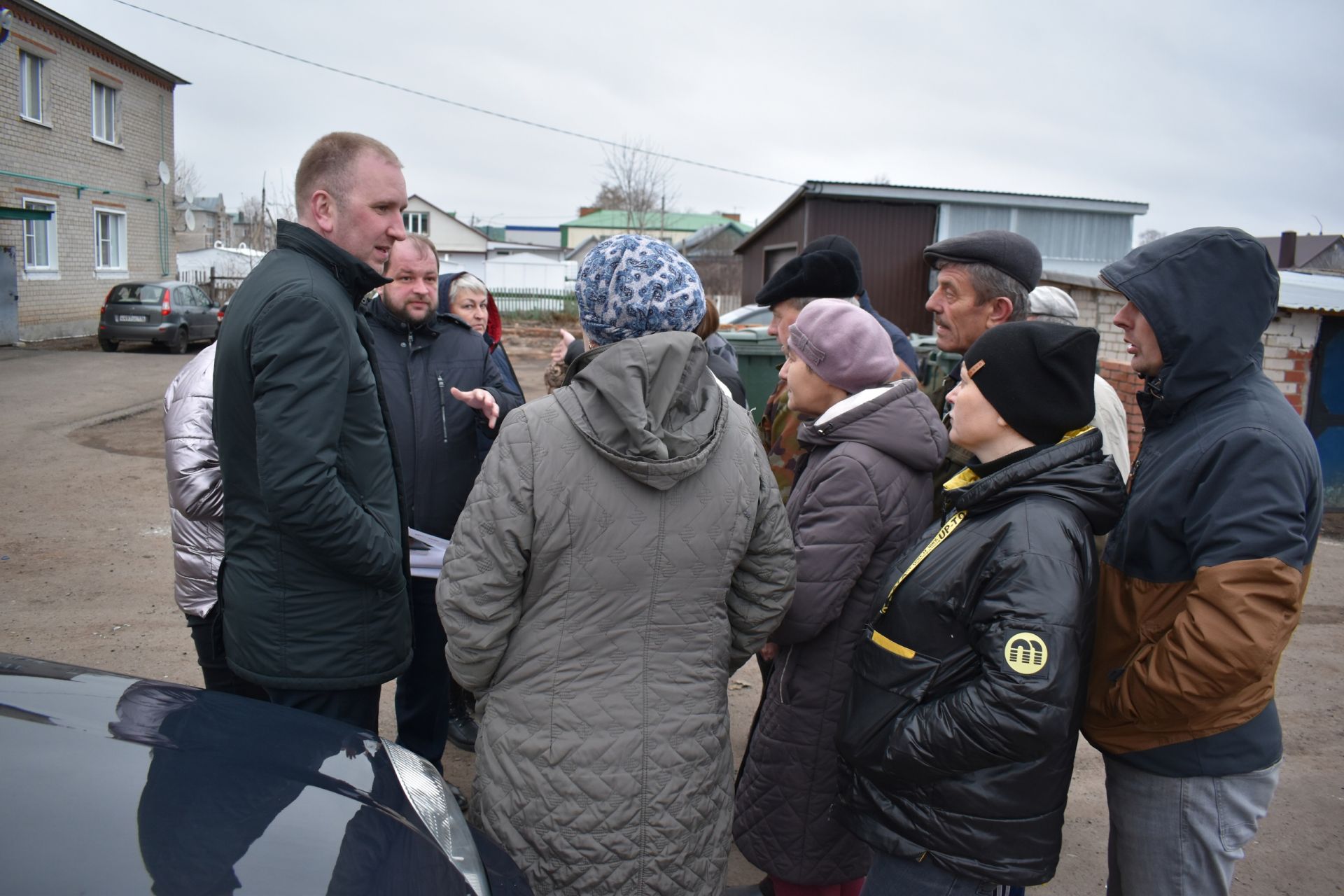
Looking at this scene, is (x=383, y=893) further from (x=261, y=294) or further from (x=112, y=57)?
(x=112, y=57)

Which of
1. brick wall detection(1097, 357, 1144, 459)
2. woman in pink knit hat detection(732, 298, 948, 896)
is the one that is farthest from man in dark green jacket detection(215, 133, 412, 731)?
brick wall detection(1097, 357, 1144, 459)

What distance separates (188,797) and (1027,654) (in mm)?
1560

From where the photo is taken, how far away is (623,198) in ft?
115

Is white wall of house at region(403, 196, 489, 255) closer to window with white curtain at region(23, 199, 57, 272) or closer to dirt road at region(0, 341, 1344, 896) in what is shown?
window with white curtain at region(23, 199, 57, 272)

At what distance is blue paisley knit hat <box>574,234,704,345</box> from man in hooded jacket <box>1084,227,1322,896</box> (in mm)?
1036

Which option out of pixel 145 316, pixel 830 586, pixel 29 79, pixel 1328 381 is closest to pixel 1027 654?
pixel 830 586

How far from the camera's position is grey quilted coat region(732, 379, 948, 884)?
2.19 meters

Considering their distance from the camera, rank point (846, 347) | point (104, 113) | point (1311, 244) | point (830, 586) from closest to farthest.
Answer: point (830, 586) < point (846, 347) < point (1311, 244) < point (104, 113)

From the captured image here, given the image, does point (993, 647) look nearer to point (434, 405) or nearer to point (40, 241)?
point (434, 405)

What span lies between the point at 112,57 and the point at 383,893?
91.4 feet

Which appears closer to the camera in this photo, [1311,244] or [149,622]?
[149,622]

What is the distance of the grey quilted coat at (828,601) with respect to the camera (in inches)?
86.3

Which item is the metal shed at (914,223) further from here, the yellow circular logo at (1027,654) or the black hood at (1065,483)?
the yellow circular logo at (1027,654)

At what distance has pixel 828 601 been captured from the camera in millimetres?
2188
